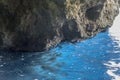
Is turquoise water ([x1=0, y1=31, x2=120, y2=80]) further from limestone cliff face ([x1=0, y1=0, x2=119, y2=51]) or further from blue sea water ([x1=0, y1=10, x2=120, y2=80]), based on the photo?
limestone cliff face ([x1=0, y1=0, x2=119, y2=51])

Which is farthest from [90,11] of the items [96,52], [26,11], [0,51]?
[0,51]

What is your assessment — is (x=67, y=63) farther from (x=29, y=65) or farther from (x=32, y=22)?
(x=32, y=22)

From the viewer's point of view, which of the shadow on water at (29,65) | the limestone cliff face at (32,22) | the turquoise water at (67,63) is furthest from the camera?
the limestone cliff face at (32,22)

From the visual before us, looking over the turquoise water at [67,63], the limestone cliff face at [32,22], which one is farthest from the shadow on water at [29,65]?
the limestone cliff face at [32,22]

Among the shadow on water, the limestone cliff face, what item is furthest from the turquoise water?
the limestone cliff face

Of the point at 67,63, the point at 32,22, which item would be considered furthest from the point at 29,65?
the point at 32,22

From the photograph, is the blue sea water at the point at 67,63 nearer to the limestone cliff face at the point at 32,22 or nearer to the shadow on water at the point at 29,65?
the shadow on water at the point at 29,65

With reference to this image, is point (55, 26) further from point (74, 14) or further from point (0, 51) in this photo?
point (0, 51)

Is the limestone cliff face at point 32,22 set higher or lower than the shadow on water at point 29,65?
higher
